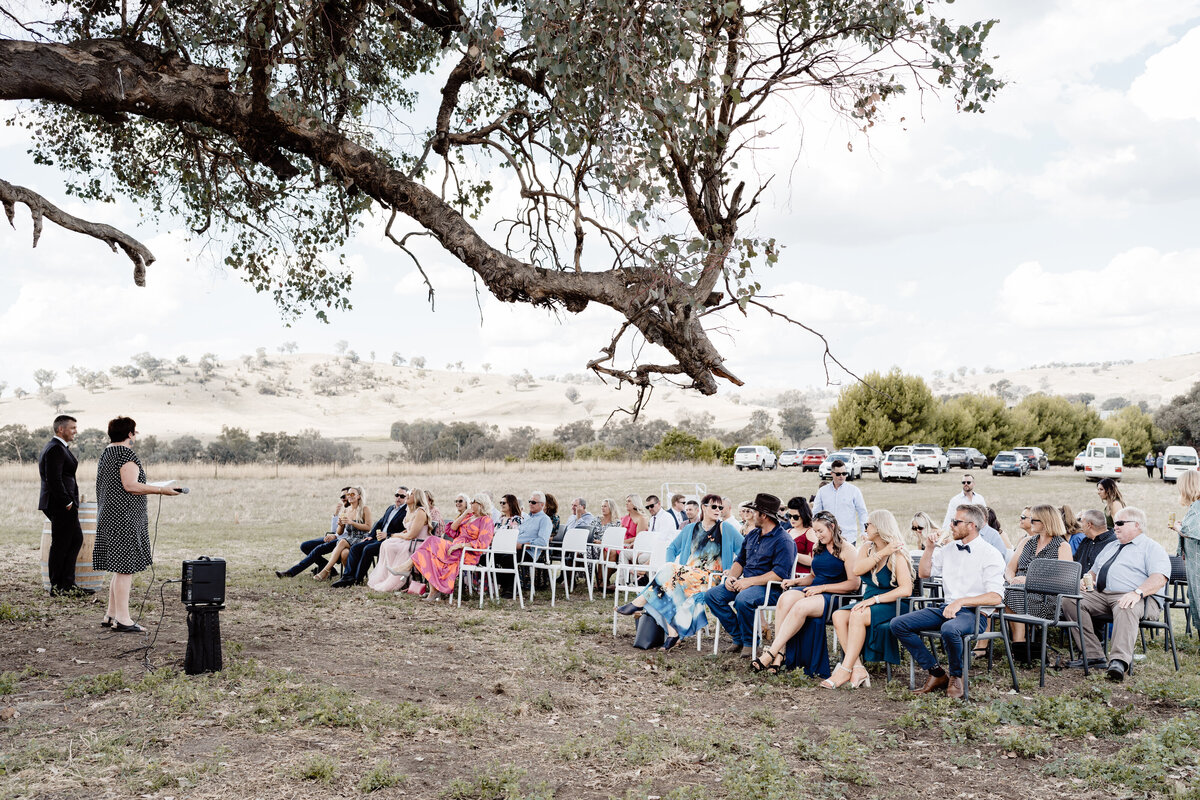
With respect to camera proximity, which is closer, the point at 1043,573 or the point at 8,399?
the point at 1043,573

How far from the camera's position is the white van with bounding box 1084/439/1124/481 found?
38.8 m

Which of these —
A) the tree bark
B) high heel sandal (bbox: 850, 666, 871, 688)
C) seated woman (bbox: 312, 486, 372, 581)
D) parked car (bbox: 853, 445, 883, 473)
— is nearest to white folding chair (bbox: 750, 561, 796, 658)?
high heel sandal (bbox: 850, 666, 871, 688)

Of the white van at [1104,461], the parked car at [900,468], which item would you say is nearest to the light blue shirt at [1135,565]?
the parked car at [900,468]

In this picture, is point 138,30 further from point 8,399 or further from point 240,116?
point 8,399

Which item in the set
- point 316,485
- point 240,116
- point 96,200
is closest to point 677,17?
point 240,116

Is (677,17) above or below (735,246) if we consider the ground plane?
above

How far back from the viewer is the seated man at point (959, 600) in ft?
20.3

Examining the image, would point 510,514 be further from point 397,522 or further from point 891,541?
point 891,541

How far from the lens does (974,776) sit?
4605 mm

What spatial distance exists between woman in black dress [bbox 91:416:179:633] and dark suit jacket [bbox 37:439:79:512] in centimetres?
221

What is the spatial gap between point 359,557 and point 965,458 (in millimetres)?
47549

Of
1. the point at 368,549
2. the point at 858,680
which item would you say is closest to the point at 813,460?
the point at 368,549

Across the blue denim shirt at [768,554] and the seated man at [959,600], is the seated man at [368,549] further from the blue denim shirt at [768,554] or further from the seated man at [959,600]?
the seated man at [959,600]

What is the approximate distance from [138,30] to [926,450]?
1679 inches
